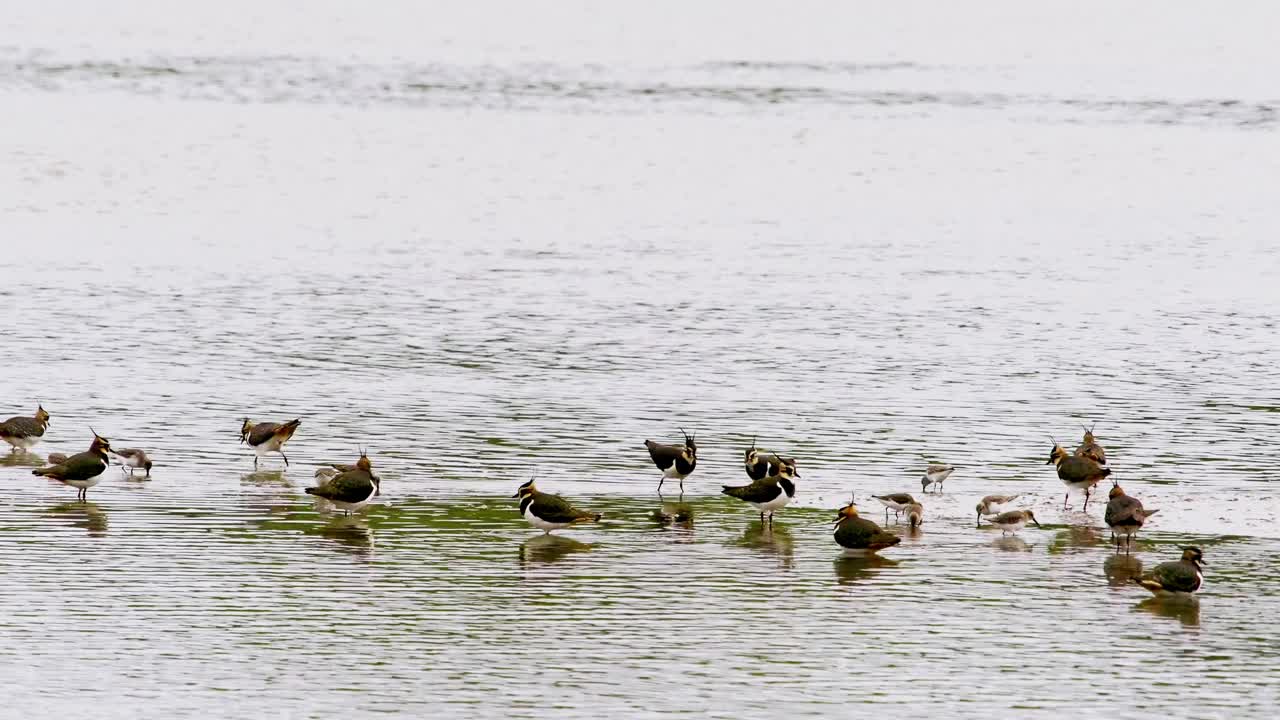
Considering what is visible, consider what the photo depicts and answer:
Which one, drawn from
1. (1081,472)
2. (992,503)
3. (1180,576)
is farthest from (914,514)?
(1180,576)

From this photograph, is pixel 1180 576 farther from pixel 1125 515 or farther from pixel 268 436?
pixel 268 436

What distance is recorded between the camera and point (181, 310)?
112ft

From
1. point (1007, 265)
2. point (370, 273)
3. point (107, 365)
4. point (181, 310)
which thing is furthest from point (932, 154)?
point (107, 365)

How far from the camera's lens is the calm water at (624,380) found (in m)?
16.2

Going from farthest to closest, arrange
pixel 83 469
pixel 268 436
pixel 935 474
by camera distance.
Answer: pixel 268 436 → pixel 935 474 → pixel 83 469

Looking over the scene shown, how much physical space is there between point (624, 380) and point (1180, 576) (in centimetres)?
1260

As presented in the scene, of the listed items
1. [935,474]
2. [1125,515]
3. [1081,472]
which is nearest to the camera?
[1125,515]

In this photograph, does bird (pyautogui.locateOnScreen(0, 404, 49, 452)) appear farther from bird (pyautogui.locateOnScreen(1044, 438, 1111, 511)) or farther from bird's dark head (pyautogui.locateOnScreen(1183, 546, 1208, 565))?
bird's dark head (pyautogui.locateOnScreen(1183, 546, 1208, 565))

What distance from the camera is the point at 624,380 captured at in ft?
95.5

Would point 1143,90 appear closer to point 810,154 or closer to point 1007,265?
point 810,154

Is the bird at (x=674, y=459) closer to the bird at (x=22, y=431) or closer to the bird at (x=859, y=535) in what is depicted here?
the bird at (x=859, y=535)

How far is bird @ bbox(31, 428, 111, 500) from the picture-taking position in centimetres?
2112

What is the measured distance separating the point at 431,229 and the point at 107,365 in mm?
15700

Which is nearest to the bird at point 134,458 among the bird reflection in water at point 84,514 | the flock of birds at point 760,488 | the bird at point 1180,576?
the flock of birds at point 760,488
